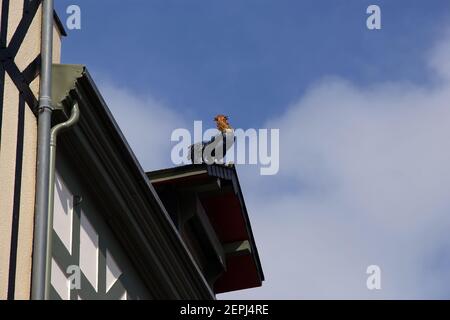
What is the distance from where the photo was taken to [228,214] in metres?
23.9

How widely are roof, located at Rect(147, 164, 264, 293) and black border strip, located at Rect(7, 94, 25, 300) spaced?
22.0 feet

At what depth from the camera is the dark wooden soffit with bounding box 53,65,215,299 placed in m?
17.1

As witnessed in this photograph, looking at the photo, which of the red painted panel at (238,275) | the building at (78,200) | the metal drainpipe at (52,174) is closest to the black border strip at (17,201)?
the building at (78,200)

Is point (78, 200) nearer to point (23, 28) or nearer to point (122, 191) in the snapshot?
point (122, 191)

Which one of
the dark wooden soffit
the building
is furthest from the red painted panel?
the dark wooden soffit

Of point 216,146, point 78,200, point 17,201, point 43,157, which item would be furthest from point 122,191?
point 216,146

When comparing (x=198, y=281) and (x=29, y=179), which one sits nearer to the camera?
(x=29, y=179)

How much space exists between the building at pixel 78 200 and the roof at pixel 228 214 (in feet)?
7.49

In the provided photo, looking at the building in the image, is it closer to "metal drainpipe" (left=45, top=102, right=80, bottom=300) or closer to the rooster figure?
"metal drainpipe" (left=45, top=102, right=80, bottom=300)

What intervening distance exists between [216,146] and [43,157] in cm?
745
